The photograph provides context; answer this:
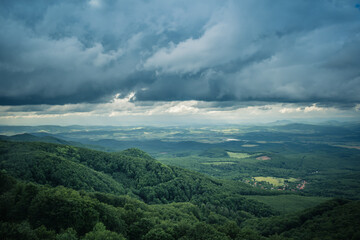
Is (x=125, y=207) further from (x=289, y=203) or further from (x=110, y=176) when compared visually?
(x=289, y=203)

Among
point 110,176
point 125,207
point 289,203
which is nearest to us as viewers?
point 125,207

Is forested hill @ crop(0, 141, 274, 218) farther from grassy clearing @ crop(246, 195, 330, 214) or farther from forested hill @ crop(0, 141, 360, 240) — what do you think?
grassy clearing @ crop(246, 195, 330, 214)

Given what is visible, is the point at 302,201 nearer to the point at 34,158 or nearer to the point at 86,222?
the point at 86,222

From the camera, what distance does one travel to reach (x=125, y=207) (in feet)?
280

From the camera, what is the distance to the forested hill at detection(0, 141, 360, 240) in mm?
55344

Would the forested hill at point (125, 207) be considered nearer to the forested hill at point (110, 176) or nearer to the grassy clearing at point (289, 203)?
the forested hill at point (110, 176)

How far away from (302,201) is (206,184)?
3508 inches

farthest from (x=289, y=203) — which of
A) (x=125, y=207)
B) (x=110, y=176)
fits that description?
(x=125, y=207)

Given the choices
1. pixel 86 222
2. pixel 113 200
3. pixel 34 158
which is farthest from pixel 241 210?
pixel 34 158

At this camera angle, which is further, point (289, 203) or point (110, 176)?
point (289, 203)

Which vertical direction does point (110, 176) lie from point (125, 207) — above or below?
below

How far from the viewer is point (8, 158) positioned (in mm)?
124125

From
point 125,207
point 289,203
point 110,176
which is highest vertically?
point 125,207

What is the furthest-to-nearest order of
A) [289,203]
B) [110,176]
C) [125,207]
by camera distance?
[289,203], [110,176], [125,207]
